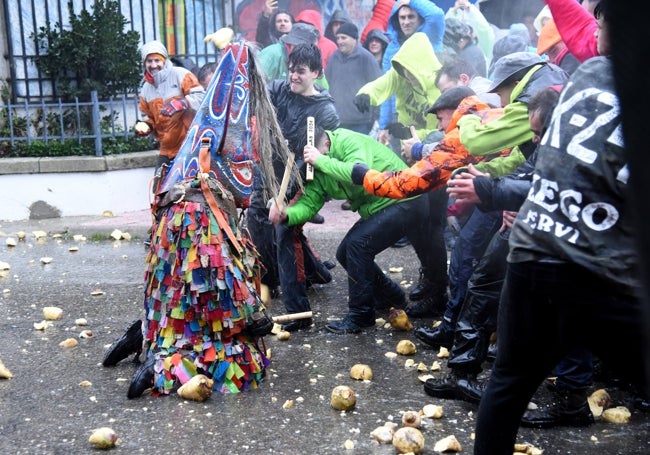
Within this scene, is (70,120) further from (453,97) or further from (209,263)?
(209,263)

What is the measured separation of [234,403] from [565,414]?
5.13ft

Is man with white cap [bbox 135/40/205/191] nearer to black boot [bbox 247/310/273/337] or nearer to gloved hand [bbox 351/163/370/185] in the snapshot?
gloved hand [bbox 351/163/370/185]

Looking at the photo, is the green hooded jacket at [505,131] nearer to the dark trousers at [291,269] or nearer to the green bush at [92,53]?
the dark trousers at [291,269]

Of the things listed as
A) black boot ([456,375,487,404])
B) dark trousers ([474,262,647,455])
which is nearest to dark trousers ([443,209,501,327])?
black boot ([456,375,487,404])

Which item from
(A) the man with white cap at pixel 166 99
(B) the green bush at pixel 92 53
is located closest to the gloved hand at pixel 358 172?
(A) the man with white cap at pixel 166 99

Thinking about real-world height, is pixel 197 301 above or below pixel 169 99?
below

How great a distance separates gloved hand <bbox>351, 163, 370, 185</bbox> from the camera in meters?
4.68

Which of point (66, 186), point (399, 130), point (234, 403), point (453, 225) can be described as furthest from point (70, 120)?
point (234, 403)

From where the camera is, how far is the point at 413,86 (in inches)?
285

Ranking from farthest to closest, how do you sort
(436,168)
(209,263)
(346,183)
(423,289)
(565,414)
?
(423,289) → (346,183) → (436,168) → (209,263) → (565,414)

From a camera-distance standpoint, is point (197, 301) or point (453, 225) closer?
point (197, 301)

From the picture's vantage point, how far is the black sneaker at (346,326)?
5.06 meters

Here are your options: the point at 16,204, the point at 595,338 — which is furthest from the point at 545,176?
the point at 16,204

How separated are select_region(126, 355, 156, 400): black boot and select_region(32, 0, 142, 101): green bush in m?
6.45
